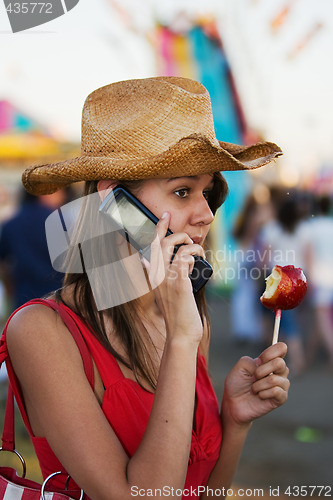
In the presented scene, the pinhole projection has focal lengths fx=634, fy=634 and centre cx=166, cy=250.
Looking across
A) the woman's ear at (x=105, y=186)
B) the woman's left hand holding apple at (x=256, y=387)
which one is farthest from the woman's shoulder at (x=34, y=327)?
the woman's left hand holding apple at (x=256, y=387)

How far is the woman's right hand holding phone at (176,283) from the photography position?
1732 millimetres

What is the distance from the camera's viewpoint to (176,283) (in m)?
1.77

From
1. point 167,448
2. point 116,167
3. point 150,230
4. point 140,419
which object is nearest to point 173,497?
point 167,448

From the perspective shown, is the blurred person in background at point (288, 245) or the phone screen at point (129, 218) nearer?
the phone screen at point (129, 218)

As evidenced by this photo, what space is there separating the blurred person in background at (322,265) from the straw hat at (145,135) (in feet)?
18.6

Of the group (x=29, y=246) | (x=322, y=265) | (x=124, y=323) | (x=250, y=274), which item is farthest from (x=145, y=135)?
(x=250, y=274)

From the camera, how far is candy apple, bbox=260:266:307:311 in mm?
2195

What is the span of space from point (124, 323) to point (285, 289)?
0.57 metres

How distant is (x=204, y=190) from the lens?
2.12 m

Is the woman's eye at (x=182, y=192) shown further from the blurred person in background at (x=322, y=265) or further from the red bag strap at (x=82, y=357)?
the blurred person in background at (x=322, y=265)

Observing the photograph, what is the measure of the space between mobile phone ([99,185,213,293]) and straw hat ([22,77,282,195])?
7cm
